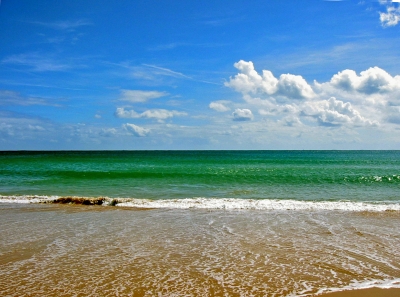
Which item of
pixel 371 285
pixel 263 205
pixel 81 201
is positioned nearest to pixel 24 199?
pixel 81 201

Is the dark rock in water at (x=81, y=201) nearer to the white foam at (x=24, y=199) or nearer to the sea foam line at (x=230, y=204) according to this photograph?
the sea foam line at (x=230, y=204)

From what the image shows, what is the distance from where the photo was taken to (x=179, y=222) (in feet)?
34.8

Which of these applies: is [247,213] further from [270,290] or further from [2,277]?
[2,277]

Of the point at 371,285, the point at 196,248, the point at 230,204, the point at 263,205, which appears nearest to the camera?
the point at 371,285

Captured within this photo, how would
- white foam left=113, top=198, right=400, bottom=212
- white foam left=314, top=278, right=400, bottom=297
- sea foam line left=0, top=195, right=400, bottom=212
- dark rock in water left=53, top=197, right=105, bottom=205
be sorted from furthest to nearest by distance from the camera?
1. dark rock in water left=53, top=197, right=105, bottom=205
2. sea foam line left=0, top=195, right=400, bottom=212
3. white foam left=113, top=198, right=400, bottom=212
4. white foam left=314, top=278, right=400, bottom=297

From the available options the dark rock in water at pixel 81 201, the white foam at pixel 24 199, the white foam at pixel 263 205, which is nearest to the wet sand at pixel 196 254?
the white foam at pixel 263 205

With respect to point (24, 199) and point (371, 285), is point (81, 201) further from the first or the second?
point (371, 285)

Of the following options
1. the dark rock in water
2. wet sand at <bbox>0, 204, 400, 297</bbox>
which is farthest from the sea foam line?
wet sand at <bbox>0, 204, 400, 297</bbox>

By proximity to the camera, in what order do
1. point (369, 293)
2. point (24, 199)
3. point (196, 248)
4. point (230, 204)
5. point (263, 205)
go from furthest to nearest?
Result: point (24, 199), point (230, 204), point (263, 205), point (196, 248), point (369, 293)

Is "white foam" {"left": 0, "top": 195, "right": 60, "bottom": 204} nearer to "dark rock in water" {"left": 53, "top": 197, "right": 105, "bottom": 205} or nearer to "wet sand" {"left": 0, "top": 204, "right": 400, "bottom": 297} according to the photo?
"dark rock in water" {"left": 53, "top": 197, "right": 105, "bottom": 205}

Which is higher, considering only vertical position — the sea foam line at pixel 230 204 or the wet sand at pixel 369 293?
the wet sand at pixel 369 293

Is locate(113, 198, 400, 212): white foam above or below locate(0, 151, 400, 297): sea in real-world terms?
below

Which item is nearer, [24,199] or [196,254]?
[196,254]

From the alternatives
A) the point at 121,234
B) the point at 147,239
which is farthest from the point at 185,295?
the point at 121,234
